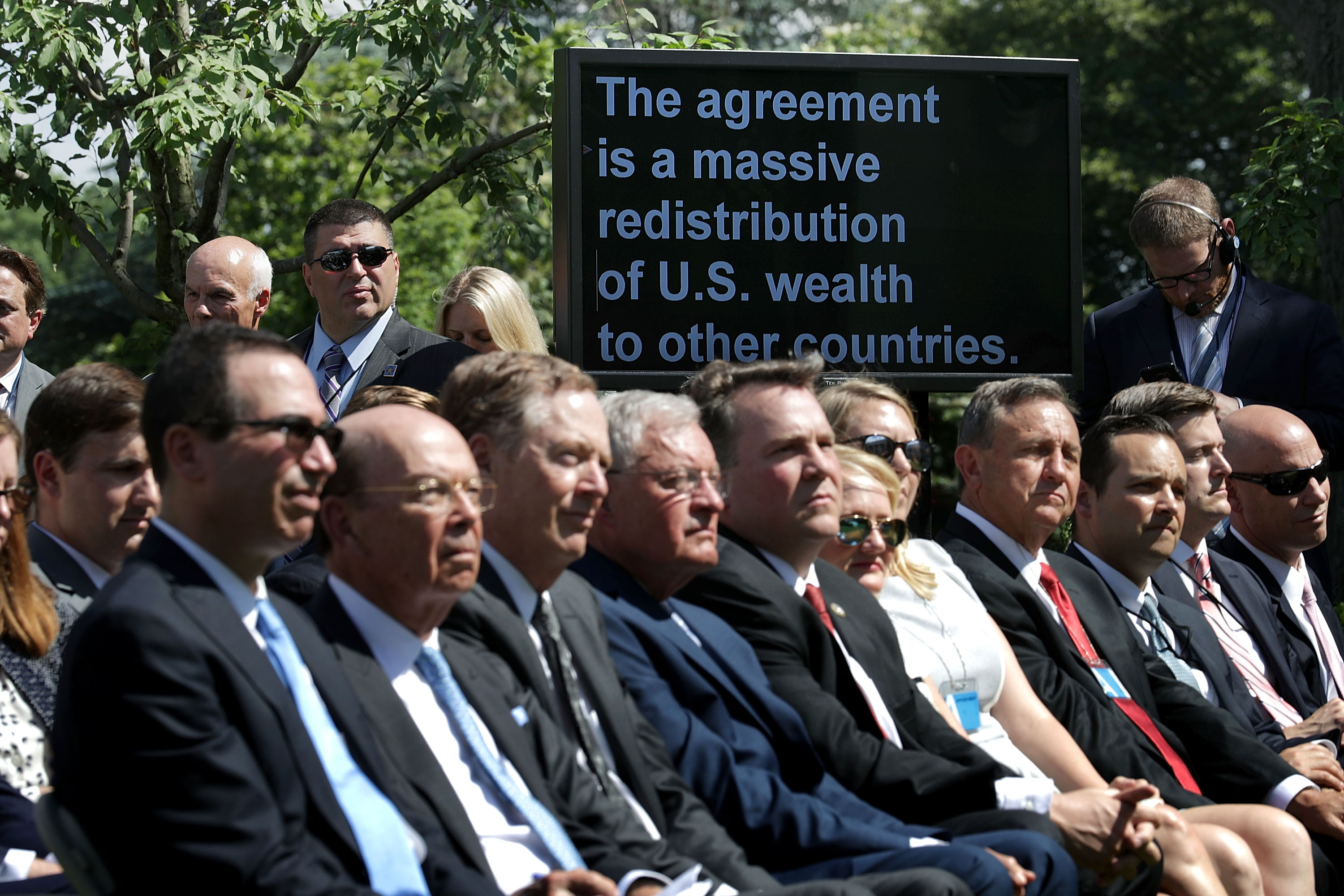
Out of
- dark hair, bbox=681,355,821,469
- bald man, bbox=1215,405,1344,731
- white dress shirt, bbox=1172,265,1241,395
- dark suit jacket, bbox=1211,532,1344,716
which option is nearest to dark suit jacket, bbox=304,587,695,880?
dark hair, bbox=681,355,821,469

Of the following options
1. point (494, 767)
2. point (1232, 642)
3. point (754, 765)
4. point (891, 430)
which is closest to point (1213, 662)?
point (1232, 642)

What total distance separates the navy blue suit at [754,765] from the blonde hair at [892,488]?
966 millimetres

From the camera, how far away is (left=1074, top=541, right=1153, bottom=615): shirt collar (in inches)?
237

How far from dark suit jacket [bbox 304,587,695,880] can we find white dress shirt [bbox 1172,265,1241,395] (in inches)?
180

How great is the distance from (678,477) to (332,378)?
7.90 ft

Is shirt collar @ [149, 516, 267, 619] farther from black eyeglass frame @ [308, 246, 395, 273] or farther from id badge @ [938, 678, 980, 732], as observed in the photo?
black eyeglass frame @ [308, 246, 395, 273]

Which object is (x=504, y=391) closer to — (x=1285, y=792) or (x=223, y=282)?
(x=223, y=282)

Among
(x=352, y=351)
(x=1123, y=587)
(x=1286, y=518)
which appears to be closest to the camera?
(x=1123, y=587)

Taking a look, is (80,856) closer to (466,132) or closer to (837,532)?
(837,532)

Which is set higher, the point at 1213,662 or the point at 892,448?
the point at 892,448

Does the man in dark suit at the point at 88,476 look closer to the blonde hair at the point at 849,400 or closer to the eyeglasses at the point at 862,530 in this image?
the eyeglasses at the point at 862,530

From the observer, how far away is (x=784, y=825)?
398cm

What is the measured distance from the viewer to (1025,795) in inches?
176

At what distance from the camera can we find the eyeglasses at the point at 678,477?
421 cm
